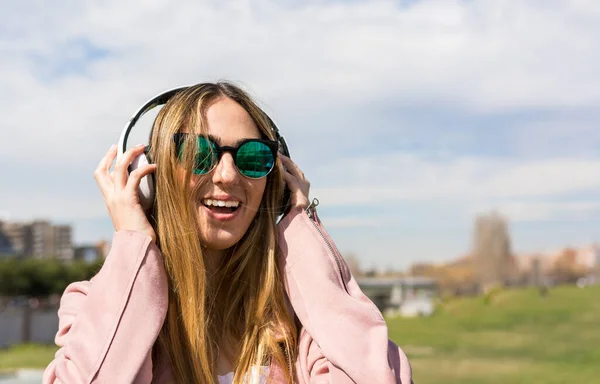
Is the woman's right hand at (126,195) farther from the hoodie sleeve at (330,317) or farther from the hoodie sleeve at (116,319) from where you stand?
the hoodie sleeve at (330,317)

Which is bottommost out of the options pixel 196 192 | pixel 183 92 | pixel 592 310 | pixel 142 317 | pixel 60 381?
pixel 592 310

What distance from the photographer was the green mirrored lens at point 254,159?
1811 mm

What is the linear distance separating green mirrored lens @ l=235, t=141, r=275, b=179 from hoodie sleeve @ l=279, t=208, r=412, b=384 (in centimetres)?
17

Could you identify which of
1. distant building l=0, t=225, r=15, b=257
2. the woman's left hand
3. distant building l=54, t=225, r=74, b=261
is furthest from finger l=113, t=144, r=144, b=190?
distant building l=54, t=225, r=74, b=261

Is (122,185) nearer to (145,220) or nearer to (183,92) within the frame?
(145,220)

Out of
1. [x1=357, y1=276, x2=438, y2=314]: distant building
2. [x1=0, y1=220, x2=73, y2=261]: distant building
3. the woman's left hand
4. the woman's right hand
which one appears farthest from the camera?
[x1=0, y1=220, x2=73, y2=261]: distant building

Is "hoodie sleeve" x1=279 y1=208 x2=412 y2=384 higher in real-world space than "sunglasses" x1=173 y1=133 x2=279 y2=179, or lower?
lower

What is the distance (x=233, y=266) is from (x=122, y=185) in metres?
0.36

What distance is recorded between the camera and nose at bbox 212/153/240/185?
1777 millimetres

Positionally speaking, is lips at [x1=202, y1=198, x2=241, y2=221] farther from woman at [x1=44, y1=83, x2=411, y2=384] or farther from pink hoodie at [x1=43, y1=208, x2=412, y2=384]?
pink hoodie at [x1=43, y1=208, x2=412, y2=384]

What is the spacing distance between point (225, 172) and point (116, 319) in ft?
1.37

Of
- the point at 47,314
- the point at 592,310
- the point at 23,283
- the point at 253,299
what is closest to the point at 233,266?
the point at 253,299

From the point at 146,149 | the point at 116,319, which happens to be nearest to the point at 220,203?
the point at 146,149

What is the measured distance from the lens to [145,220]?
5.74ft
